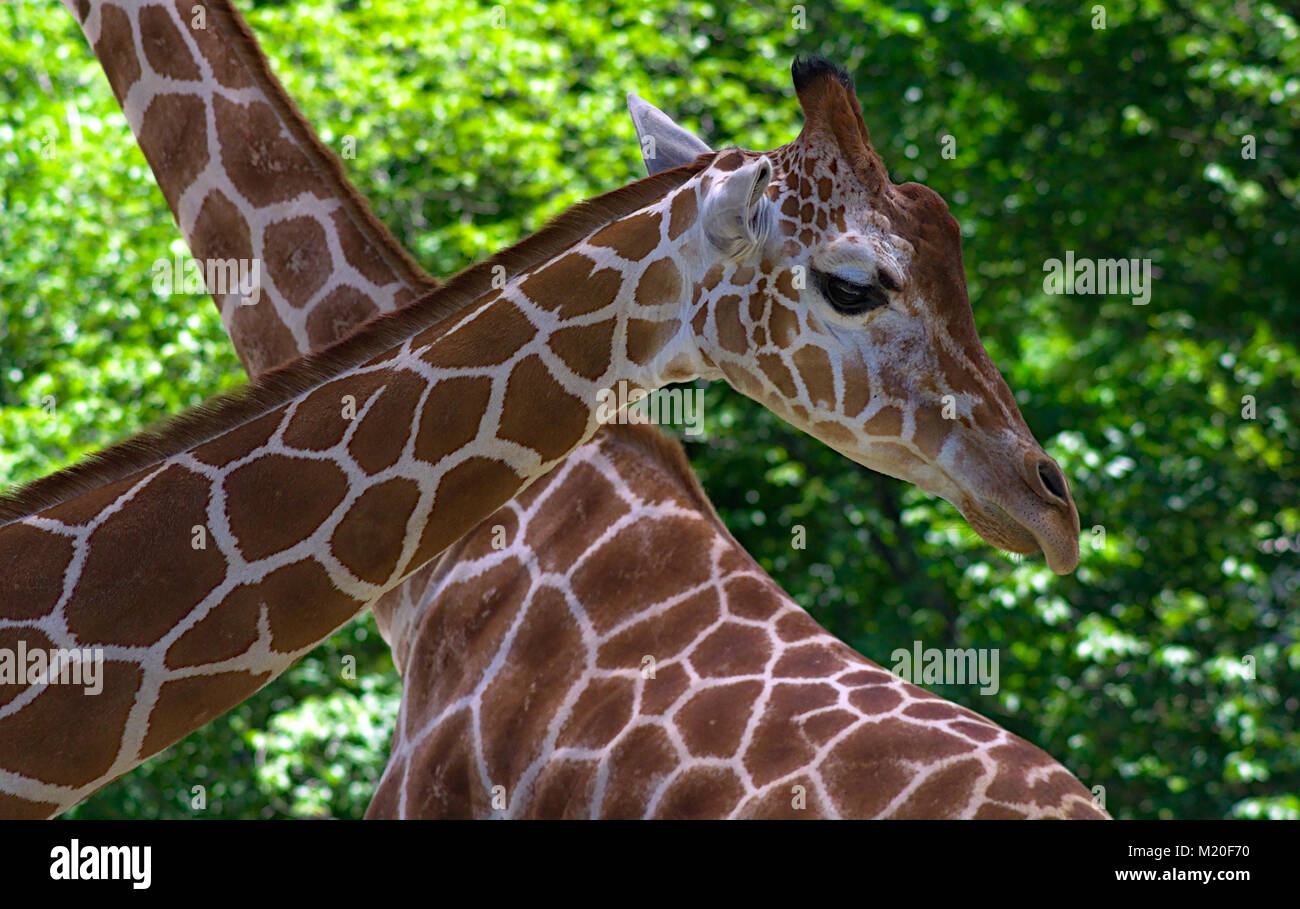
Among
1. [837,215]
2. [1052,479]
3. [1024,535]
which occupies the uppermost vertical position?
[837,215]

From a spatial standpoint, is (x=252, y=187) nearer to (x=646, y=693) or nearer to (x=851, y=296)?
(x=646, y=693)

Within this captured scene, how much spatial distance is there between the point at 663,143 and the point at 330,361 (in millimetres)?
1223

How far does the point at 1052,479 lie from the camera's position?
134 inches

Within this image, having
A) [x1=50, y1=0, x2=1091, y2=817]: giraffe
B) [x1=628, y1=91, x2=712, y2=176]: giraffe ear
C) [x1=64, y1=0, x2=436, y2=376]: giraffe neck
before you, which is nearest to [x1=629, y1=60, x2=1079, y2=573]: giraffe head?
[x1=628, y1=91, x2=712, y2=176]: giraffe ear

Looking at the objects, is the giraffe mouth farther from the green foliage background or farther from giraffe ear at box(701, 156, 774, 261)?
the green foliage background

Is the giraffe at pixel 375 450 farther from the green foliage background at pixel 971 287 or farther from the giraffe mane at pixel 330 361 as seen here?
the green foliage background at pixel 971 287

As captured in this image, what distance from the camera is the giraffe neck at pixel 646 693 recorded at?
3.48 meters

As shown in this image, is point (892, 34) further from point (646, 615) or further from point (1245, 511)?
point (646, 615)

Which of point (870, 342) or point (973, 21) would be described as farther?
point (973, 21)

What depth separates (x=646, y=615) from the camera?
14.0 feet

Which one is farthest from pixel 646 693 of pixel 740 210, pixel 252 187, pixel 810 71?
pixel 252 187

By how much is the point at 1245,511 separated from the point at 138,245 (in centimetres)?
749

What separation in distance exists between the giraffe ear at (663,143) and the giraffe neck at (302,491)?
340 mm
